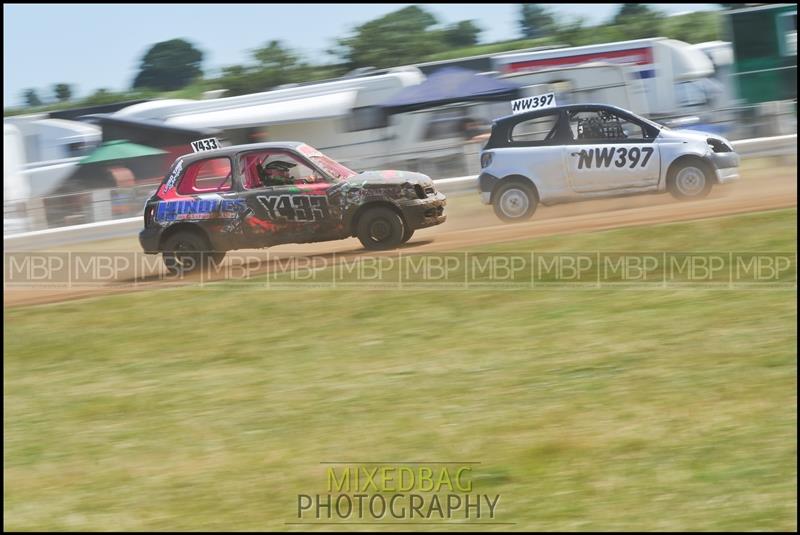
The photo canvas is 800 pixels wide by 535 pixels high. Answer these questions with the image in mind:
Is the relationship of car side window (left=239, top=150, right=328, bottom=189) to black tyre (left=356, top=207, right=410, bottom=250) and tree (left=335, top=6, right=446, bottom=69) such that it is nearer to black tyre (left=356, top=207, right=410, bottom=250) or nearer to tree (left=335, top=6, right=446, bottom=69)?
black tyre (left=356, top=207, right=410, bottom=250)

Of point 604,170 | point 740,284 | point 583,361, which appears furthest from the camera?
point 604,170

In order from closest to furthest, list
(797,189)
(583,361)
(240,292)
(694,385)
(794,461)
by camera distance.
Result: (794,461), (694,385), (583,361), (240,292), (797,189)

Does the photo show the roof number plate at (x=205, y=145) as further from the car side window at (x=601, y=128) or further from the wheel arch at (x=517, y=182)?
the car side window at (x=601, y=128)

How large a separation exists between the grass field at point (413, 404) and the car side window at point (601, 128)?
2177 mm

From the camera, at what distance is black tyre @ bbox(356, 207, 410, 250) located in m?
10.5

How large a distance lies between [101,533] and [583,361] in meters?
3.92

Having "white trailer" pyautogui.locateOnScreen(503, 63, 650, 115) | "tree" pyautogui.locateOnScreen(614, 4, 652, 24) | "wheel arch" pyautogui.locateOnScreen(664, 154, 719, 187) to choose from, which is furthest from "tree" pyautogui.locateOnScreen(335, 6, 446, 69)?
"wheel arch" pyautogui.locateOnScreen(664, 154, 719, 187)

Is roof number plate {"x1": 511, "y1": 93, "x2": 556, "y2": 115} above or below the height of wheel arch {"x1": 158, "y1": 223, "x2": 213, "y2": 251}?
above

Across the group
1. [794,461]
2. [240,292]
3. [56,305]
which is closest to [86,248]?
[56,305]

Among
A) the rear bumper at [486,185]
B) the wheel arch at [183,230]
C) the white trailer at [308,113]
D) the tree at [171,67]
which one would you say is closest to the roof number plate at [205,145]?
the wheel arch at [183,230]

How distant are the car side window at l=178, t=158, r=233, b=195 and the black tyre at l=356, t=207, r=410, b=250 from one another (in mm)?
1564

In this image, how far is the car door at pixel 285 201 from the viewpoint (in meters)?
10.5

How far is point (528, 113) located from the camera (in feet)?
40.1

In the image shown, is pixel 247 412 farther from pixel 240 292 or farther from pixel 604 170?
pixel 604 170
